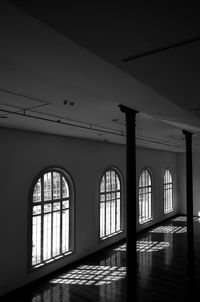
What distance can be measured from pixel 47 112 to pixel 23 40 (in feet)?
12.0

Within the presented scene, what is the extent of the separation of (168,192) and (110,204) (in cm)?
710

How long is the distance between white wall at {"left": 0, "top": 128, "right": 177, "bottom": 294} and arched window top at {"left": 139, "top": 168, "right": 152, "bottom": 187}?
280 centimetres

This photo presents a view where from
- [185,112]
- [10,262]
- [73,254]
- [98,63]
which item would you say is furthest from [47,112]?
[73,254]

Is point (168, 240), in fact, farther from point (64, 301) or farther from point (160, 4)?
point (160, 4)

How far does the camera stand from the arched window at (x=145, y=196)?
15461 mm

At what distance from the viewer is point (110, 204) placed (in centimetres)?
1271

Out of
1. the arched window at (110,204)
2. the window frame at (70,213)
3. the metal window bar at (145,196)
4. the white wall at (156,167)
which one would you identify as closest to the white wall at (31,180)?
the window frame at (70,213)

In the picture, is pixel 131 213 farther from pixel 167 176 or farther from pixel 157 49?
pixel 167 176

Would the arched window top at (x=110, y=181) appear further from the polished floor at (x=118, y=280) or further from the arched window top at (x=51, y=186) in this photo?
the polished floor at (x=118, y=280)

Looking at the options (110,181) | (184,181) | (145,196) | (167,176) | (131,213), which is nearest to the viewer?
(131,213)

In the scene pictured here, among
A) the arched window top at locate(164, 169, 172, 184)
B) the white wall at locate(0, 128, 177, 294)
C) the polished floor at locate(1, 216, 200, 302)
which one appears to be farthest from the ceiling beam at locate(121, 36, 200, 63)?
the arched window top at locate(164, 169, 172, 184)

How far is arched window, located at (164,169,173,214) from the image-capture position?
18.2 m

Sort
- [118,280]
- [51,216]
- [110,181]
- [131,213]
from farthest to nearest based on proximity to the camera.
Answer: [110,181]
[51,216]
[118,280]
[131,213]

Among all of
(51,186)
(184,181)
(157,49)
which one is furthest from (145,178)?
(157,49)
